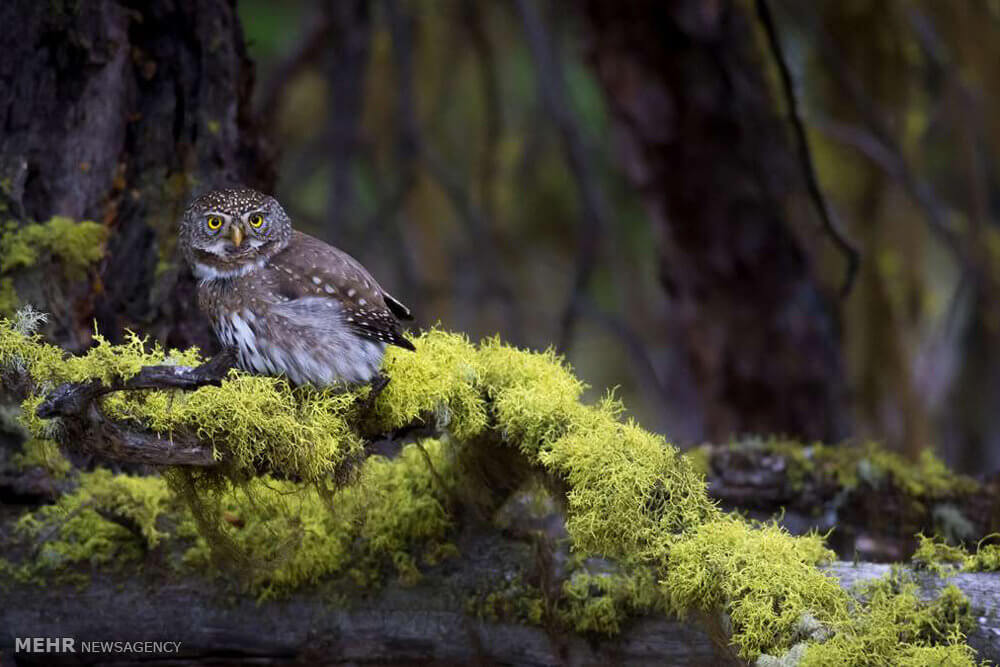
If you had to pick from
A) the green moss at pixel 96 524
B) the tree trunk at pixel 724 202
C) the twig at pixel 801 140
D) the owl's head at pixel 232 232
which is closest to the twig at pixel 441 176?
the tree trunk at pixel 724 202

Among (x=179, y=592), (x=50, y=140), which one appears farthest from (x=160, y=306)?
(x=179, y=592)

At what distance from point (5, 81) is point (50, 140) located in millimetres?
215

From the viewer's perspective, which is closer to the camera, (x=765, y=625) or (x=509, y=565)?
(x=765, y=625)

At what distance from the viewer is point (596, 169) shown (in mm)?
7332

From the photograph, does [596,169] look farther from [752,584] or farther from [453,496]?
[752,584]

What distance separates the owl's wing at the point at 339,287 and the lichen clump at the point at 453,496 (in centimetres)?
11

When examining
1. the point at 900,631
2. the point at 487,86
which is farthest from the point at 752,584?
the point at 487,86

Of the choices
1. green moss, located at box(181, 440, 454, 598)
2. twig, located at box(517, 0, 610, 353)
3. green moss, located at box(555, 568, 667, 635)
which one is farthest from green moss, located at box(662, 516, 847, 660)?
twig, located at box(517, 0, 610, 353)

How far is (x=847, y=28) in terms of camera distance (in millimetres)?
5535

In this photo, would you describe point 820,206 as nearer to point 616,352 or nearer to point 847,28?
point 847,28

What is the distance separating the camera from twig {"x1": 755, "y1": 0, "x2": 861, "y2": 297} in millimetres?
3562

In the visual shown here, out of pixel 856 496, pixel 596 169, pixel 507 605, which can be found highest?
pixel 596 169

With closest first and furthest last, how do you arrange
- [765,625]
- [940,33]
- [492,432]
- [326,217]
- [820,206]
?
[765,625]
[492,432]
[820,206]
[326,217]
[940,33]

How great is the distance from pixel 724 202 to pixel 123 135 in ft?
9.57
